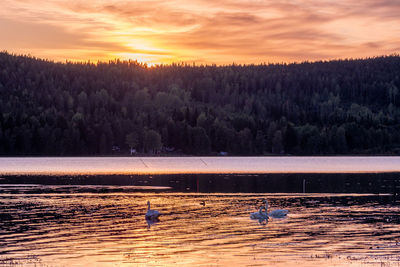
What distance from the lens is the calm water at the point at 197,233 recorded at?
3928cm

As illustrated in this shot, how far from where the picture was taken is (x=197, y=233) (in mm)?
48531

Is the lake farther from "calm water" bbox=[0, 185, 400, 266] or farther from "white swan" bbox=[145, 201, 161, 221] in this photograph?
"white swan" bbox=[145, 201, 161, 221]

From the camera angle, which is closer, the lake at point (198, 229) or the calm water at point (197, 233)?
the calm water at point (197, 233)

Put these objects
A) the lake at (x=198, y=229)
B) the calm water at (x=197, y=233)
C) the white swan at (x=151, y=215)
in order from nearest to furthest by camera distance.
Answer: the calm water at (x=197, y=233) → the lake at (x=198, y=229) → the white swan at (x=151, y=215)

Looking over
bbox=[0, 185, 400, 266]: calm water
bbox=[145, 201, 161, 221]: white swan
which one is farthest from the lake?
bbox=[145, 201, 161, 221]: white swan

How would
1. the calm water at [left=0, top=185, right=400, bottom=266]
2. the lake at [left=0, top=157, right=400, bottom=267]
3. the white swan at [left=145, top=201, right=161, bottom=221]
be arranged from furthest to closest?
the white swan at [left=145, top=201, right=161, bottom=221] → the lake at [left=0, top=157, right=400, bottom=267] → the calm water at [left=0, top=185, right=400, bottom=266]

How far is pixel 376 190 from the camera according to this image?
281ft

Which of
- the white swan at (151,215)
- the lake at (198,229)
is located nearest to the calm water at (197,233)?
the lake at (198,229)

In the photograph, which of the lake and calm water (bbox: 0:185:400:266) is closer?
calm water (bbox: 0:185:400:266)

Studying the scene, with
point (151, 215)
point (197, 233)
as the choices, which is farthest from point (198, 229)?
point (151, 215)

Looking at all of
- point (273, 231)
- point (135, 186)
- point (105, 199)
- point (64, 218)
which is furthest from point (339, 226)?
point (135, 186)

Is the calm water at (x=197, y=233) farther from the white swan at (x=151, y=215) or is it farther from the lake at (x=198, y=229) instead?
the white swan at (x=151, y=215)

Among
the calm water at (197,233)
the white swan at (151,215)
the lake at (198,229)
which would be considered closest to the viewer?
the calm water at (197,233)

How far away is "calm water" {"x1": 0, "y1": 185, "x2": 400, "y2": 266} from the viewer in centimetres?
3928
